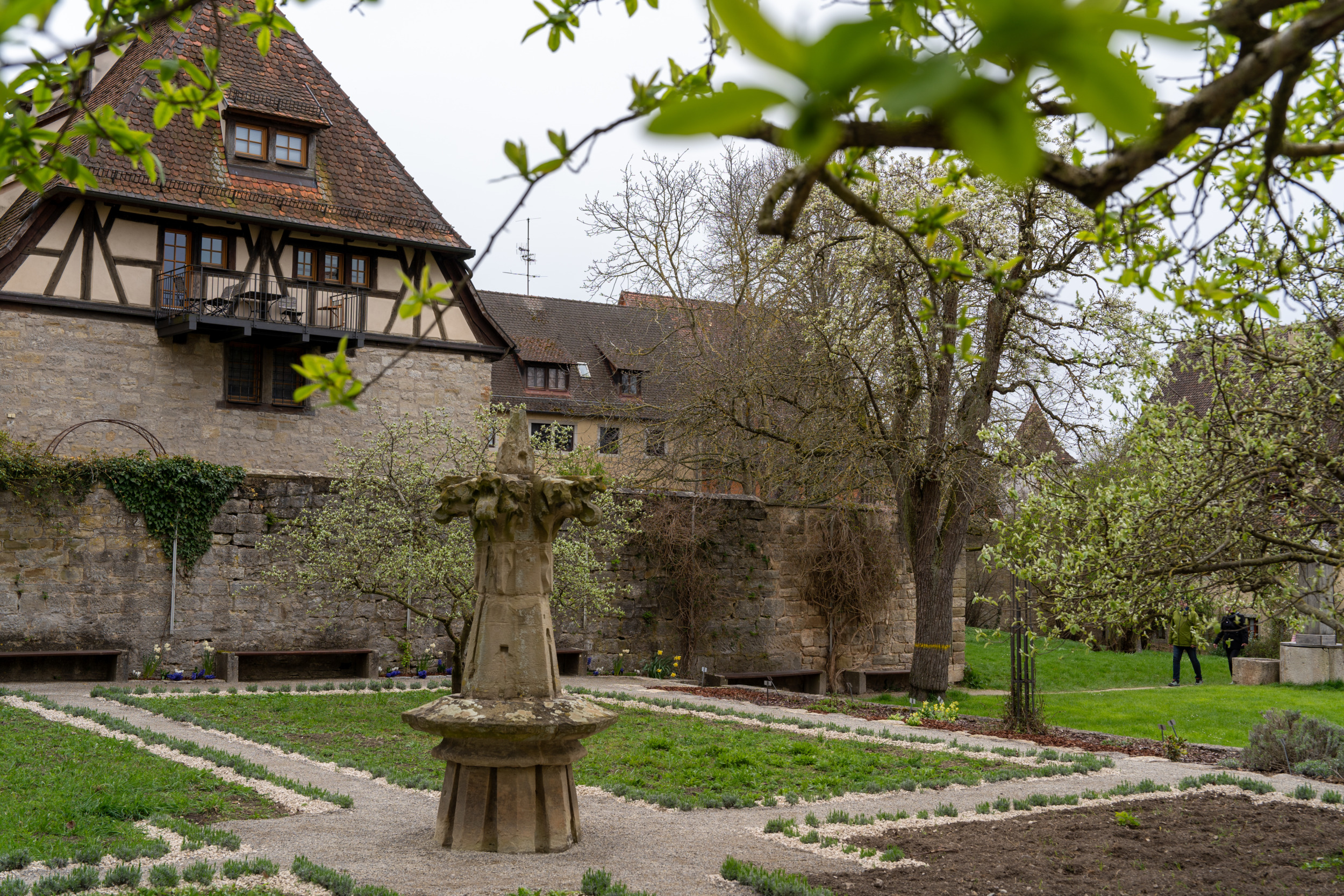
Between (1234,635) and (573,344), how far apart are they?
1862 cm

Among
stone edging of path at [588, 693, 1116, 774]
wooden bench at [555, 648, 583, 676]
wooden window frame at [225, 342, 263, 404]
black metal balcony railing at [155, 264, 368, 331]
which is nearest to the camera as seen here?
stone edging of path at [588, 693, 1116, 774]

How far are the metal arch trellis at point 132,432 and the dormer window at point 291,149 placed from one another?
16.1 ft

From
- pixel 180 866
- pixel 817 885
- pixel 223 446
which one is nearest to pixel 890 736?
pixel 817 885

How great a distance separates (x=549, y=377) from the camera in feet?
99.0

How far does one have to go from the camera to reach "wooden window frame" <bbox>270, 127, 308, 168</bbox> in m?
18.5

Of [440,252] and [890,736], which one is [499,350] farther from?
[890,736]

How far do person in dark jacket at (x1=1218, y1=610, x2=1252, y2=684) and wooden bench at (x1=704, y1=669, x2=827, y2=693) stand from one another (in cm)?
606

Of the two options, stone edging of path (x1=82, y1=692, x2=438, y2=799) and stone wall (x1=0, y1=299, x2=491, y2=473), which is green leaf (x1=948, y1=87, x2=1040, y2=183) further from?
stone wall (x1=0, y1=299, x2=491, y2=473)

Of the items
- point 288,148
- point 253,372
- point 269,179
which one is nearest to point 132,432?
point 253,372

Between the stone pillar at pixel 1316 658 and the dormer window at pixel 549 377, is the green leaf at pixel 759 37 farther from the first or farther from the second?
the dormer window at pixel 549 377

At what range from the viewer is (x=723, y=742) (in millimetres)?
9555

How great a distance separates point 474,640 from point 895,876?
2487 millimetres

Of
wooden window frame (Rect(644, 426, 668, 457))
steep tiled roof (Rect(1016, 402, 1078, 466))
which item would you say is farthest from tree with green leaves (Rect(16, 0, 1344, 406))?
wooden window frame (Rect(644, 426, 668, 457))

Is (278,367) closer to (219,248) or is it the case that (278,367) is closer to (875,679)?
(219,248)
